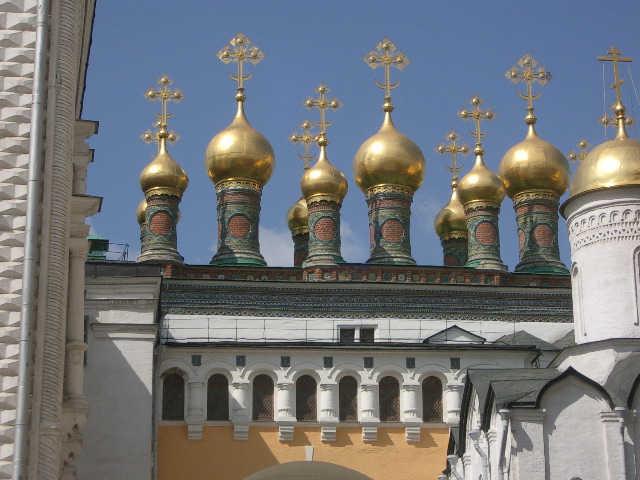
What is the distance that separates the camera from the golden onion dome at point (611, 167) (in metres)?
21.1

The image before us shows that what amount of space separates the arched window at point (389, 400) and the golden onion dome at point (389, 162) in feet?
22.7

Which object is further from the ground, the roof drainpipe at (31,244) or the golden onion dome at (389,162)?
the golden onion dome at (389,162)

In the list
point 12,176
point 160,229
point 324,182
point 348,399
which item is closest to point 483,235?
point 324,182

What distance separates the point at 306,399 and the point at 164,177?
891cm

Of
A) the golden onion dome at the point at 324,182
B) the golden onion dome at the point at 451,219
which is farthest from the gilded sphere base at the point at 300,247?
the golden onion dome at the point at 451,219

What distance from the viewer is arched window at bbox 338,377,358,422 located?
1020 inches

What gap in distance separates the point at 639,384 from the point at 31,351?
9.21 meters

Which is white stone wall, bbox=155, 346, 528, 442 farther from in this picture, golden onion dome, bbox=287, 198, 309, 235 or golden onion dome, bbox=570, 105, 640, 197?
golden onion dome, bbox=287, 198, 309, 235

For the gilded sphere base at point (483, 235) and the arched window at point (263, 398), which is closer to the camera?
the arched window at point (263, 398)

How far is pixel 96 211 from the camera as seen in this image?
1652cm

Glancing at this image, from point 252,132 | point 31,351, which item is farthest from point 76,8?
point 252,132

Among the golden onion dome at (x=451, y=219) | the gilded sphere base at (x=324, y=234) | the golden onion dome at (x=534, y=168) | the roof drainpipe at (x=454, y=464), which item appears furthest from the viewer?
the golden onion dome at (x=451, y=219)

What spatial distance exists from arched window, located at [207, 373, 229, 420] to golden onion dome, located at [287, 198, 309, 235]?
35.0 feet

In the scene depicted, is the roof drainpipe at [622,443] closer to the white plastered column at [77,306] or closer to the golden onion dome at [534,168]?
the white plastered column at [77,306]
